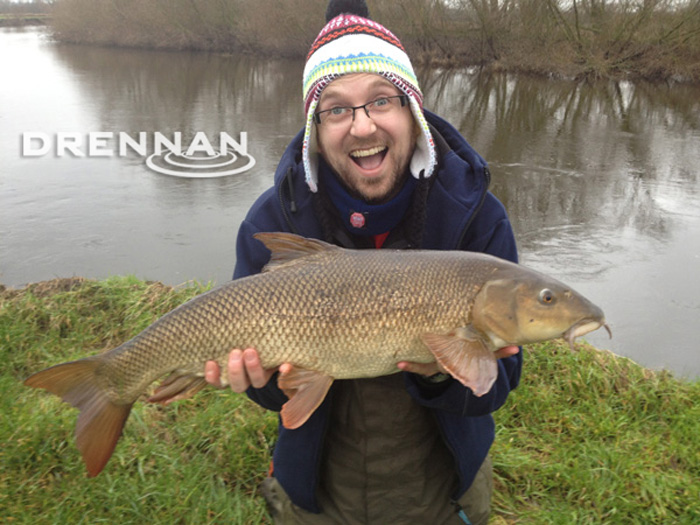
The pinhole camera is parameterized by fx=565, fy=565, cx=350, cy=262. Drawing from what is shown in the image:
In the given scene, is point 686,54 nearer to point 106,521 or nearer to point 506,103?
point 506,103

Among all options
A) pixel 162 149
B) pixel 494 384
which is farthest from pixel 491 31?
pixel 494 384

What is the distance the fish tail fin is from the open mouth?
111 centimetres

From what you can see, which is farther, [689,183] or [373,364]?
[689,183]

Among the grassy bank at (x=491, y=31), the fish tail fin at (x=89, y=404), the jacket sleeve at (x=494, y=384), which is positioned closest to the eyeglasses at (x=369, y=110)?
the jacket sleeve at (x=494, y=384)

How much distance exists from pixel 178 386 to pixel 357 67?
1.27 m

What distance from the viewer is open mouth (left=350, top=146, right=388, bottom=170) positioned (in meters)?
2.06

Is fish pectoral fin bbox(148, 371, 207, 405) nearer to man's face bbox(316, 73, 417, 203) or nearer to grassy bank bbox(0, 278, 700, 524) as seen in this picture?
grassy bank bbox(0, 278, 700, 524)

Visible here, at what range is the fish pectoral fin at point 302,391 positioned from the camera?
1.66 m

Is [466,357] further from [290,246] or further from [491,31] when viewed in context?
[491,31]

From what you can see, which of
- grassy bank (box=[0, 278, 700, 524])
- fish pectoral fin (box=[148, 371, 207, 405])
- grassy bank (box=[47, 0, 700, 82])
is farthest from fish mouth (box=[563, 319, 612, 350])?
grassy bank (box=[47, 0, 700, 82])

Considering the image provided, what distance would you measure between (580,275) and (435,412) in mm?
3102

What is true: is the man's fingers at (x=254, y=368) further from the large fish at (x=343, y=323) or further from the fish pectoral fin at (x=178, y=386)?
the fish pectoral fin at (x=178, y=386)

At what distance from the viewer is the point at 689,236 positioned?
5.47 m

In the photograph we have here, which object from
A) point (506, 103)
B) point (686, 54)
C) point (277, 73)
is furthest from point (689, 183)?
point (277, 73)
